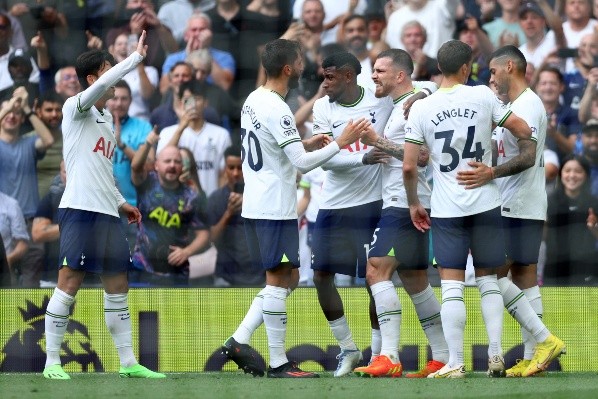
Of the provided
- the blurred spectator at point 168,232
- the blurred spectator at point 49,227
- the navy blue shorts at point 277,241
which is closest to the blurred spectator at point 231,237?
the blurred spectator at point 168,232

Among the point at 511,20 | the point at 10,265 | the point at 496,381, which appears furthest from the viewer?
the point at 511,20

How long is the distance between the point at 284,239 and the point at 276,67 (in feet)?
3.49

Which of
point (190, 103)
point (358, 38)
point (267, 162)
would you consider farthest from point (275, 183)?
point (358, 38)

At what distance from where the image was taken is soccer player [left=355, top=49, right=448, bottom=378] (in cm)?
742

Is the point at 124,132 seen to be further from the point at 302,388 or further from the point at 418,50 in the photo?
the point at 302,388

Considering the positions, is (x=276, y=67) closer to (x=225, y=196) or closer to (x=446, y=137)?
(x=446, y=137)

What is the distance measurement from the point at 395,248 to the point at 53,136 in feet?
14.7

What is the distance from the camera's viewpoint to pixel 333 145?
7.30 m

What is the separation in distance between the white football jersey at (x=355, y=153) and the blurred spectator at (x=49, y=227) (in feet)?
10.7

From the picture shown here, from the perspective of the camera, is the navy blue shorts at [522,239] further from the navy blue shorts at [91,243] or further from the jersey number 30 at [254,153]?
the navy blue shorts at [91,243]

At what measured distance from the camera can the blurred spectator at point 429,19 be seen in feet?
36.7

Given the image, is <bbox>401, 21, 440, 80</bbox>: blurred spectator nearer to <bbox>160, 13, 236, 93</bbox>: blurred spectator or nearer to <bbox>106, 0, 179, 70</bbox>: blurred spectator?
<bbox>160, 13, 236, 93</bbox>: blurred spectator

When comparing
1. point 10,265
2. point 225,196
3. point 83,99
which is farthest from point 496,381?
point 10,265

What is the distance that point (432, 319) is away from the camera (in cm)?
769
